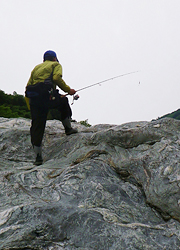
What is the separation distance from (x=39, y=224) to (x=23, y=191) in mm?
1271

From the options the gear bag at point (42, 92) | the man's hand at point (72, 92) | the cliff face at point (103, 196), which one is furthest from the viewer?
the man's hand at point (72, 92)

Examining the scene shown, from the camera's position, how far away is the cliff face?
11.9 ft

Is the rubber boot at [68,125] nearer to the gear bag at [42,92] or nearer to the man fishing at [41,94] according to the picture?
the man fishing at [41,94]

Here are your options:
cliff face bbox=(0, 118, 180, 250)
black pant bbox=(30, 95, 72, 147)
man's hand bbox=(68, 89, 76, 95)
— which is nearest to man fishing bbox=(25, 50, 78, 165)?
black pant bbox=(30, 95, 72, 147)

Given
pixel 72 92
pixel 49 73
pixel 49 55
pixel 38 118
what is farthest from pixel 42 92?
pixel 49 55

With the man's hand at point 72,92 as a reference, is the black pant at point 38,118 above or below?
below

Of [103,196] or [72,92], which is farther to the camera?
[72,92]

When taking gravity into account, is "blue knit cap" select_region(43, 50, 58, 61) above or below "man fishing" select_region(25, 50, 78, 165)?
above

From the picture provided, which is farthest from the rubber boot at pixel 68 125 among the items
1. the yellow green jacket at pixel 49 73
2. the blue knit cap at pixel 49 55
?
the blue knit cap at pixel 49 55

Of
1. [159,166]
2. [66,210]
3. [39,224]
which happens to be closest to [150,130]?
[159,166]

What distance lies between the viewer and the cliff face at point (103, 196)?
3637 mm

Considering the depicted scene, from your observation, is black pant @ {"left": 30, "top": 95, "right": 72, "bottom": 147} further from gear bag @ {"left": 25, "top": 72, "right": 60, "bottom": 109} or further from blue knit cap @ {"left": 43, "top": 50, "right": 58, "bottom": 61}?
blue knit cap @ {"left": 43, "top": 50, "right": 58, "bottom": 61}

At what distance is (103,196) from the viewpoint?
4422mm

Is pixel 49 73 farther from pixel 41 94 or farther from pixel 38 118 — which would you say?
pixel 38 118
